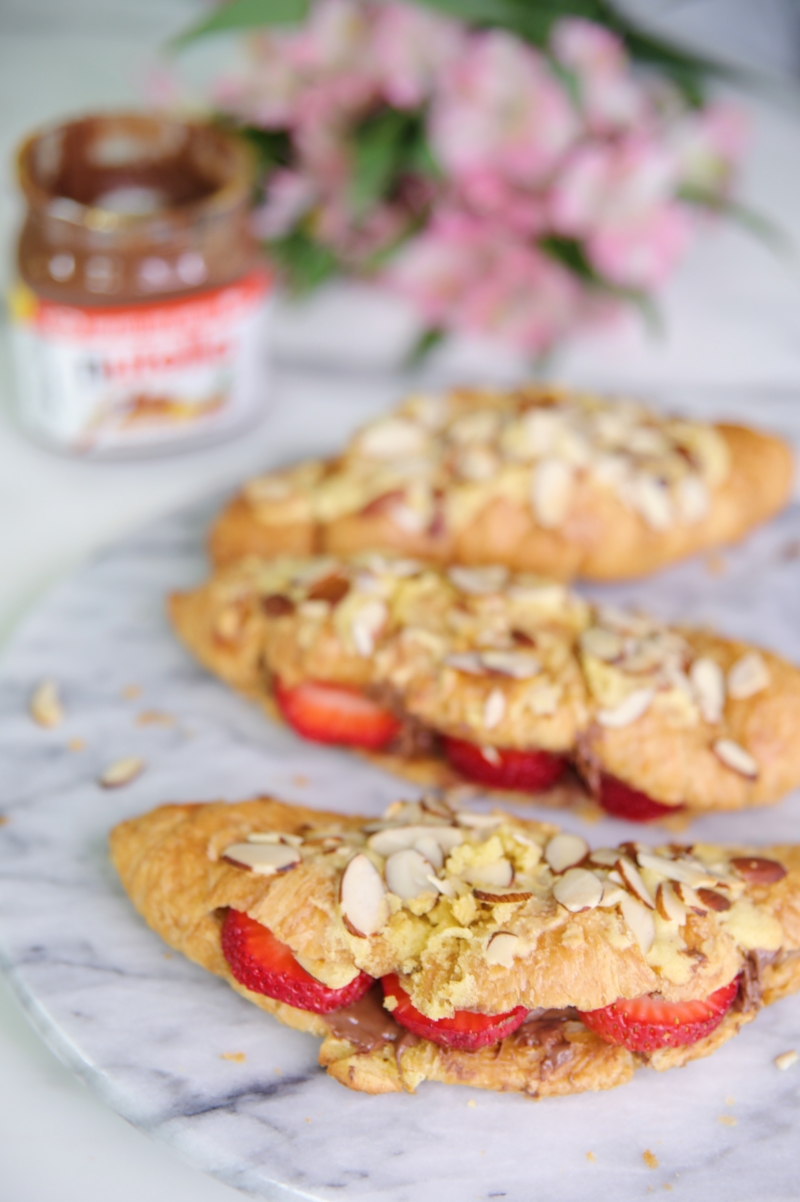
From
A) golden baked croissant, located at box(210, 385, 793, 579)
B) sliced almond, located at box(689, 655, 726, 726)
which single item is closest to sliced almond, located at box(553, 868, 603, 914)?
sliced almond, located at box(689, 655, 726, 726)

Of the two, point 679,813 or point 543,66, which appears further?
point 543,66

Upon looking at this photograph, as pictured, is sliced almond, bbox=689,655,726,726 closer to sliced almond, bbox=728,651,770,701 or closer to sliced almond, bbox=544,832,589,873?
sliced almond, bbox=728,651,770,701

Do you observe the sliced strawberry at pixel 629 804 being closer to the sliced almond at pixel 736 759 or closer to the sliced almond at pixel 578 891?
the sliced almond at pixel 736 759

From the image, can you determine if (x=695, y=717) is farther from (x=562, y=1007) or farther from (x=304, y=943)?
(x=304, y=943)

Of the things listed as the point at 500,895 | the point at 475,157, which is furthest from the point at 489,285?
the point at 500,895

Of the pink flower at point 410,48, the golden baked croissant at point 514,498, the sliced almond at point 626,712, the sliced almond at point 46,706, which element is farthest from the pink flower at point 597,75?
the sliced almond at point 46,706

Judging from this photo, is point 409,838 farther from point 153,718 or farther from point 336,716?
point 153,718

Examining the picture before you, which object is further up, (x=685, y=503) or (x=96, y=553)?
(x=685, y=503)

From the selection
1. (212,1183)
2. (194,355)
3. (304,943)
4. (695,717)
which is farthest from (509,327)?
(212,1183)
